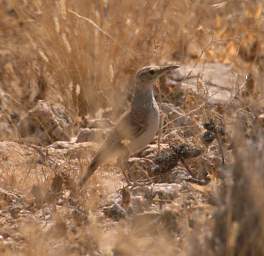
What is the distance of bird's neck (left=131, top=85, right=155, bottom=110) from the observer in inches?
303

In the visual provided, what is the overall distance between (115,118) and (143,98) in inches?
46.9

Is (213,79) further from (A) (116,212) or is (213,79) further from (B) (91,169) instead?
(A) (116,212)

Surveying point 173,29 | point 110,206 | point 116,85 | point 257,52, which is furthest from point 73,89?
point 110,206

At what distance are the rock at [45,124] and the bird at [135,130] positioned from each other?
1.26m

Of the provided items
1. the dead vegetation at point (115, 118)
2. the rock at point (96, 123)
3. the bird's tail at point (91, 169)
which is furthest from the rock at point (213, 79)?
Answer: the bird's tail at point (91, 169)

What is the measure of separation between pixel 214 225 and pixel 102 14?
193 inches

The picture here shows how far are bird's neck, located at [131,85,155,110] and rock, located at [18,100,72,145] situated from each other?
1289mm

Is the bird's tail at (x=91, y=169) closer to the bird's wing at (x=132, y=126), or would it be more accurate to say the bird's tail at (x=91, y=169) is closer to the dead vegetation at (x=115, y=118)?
the dead vegetation at (x=115, y=118)

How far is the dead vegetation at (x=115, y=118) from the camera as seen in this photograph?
5246mm

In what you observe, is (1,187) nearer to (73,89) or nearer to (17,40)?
(73,89)

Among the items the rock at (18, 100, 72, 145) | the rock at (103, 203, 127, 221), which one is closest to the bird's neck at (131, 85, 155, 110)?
the rock at (18, 100, 72, 145)

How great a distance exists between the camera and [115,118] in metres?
8.95

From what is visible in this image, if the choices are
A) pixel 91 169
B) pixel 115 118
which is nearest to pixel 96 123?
pixel 115 118

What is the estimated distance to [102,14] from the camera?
9.25 meters
